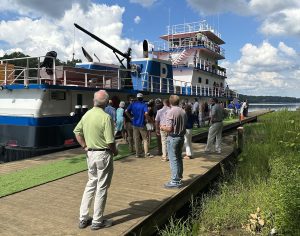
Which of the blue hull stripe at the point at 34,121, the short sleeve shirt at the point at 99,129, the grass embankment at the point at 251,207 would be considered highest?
the short sleeve shirt at the point at 99,129

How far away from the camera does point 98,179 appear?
5.04 meters

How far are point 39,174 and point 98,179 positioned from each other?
402cm

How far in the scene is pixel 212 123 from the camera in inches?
447

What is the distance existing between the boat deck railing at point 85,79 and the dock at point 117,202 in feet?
18.4

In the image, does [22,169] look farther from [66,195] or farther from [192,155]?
[192,155]

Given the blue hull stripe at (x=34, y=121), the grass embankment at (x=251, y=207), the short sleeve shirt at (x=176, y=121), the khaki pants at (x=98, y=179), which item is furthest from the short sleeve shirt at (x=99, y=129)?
the blue hull stripe at (x=34, y=121)

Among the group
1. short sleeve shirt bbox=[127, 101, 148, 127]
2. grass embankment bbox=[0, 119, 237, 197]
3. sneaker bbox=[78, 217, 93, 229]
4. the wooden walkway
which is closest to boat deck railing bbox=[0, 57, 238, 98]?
grass embankment bbox=[0, 119, 237, 197]

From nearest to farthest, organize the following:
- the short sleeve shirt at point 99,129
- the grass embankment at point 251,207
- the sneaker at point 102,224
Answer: the short sleeve shirt at point 99,129 → the sneaker at point 102,224 → the grass embankment at point 251,207

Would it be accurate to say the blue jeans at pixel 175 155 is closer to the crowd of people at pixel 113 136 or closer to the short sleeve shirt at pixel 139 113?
the crowd of people at pixel 113 136

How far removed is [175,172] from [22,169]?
4527 millimetres

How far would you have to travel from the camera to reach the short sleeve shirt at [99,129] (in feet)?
16.3

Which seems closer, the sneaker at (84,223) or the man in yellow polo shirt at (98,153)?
the man in yellow polo shirt at (98,153)

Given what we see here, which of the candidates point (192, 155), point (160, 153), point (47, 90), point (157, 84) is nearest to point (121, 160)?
point (160, 153)

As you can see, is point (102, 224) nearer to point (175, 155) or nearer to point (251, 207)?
point (175, 155)
